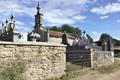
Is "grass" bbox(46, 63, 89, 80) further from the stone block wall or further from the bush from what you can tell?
the bush

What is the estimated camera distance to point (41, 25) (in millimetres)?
41906

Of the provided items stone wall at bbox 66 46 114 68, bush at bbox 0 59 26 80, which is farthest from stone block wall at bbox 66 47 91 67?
bush at bbox 0 59 26 80

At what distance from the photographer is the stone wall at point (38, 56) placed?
11633 mm

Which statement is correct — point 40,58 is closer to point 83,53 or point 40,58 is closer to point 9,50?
point 9,50

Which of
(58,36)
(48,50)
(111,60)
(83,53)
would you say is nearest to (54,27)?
(58,36)

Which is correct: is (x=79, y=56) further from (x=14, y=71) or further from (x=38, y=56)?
(x=14, y=71)

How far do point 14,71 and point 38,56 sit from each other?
110 inches

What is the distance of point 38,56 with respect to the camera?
13273 millimetres

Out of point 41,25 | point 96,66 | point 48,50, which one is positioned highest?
point 41,25

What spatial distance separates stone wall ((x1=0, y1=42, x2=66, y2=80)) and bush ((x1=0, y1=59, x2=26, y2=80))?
17.5 inches

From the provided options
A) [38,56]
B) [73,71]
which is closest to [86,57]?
[73,71]

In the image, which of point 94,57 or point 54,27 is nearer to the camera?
point 94,57

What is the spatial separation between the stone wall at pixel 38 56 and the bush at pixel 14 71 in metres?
0.44

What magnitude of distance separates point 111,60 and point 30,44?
15.2 metres
